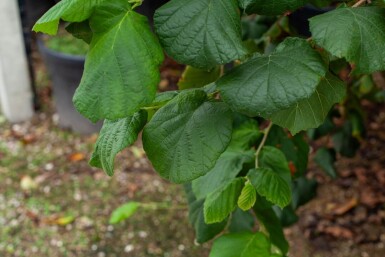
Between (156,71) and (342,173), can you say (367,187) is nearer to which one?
(342,173)

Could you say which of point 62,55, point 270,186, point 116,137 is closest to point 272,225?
point 270,186

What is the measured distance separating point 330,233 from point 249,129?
1.49 meters

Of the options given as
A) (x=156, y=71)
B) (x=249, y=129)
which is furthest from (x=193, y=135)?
(x=249, y=129)

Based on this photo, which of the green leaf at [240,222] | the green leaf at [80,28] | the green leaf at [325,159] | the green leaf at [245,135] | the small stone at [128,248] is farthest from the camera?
the small stone at [128,248]

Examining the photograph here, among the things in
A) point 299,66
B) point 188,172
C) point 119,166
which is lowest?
point 119,166

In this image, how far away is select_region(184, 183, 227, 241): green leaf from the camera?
54.6 inches

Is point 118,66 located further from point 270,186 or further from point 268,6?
point 270,186

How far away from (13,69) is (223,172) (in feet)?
8.23

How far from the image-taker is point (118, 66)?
803 millimetres

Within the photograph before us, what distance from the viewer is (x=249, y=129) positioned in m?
1.38

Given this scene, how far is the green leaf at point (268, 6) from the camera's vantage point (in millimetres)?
848

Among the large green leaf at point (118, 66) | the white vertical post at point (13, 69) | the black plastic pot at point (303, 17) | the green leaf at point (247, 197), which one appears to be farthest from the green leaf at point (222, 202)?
the white vertical post at point (13, 69)

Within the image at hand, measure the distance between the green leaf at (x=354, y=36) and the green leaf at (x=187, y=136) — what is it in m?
0.21

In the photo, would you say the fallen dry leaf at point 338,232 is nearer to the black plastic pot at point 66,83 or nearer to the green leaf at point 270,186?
the black plastic pot at point 66,83
